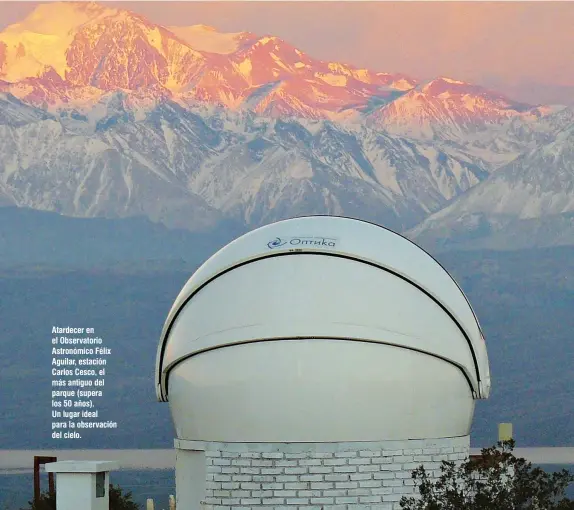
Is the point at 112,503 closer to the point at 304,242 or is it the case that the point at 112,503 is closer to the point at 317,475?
the point at 317,475

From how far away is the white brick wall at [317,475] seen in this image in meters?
19.6

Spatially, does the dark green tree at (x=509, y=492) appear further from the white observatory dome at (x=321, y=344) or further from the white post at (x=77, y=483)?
the white post at (x=77, y=483)

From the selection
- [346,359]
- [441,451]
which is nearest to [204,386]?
[346,359]

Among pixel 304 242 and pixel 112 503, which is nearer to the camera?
pixel 304 242

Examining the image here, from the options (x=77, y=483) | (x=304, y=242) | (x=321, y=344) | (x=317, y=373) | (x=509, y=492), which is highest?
(x=304, y=242)

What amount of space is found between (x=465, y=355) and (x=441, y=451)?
5.14 ft

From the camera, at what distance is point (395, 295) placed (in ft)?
66.8

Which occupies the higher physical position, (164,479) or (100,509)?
(164,479)

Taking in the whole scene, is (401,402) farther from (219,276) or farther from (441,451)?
(219,276)

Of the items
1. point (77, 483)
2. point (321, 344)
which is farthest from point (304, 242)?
point (77, 483)

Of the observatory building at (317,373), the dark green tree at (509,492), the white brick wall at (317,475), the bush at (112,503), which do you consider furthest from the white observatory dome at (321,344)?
the bush at (112,503)

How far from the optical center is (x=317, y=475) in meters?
19.6

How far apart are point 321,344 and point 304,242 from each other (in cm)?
185

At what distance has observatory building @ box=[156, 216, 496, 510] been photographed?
19.6 metres
